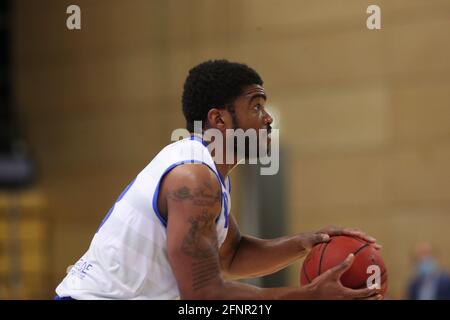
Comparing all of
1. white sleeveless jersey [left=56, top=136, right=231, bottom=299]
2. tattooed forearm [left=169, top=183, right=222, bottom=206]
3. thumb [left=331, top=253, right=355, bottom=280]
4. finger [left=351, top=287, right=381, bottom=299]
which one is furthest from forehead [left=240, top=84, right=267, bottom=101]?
finger [left=351, top=287, right=381, bottom=299]

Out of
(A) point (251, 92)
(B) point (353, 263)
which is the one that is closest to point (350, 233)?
(B) point (353, 263)

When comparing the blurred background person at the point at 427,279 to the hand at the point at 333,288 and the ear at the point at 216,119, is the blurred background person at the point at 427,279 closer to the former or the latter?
the hand at the point at 333,288

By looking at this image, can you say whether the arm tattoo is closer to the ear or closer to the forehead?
the ear

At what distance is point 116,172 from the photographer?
49.3 ft

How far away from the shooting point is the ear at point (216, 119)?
4395 mm

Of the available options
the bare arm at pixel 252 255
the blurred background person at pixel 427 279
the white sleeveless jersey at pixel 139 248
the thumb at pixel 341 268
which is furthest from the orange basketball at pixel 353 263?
the blurred background person at pixel 427 279

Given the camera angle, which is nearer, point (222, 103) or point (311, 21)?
point (222, 103)

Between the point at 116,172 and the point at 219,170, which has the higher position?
the point at 219,170

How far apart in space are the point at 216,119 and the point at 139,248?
87 centimetres

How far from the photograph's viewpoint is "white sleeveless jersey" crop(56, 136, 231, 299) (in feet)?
Answer: 13.3

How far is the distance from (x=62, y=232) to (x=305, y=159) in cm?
→ 543

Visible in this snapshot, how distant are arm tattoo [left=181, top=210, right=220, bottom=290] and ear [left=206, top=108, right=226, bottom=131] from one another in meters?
0.68

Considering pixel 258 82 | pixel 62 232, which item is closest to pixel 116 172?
pixel 62 232

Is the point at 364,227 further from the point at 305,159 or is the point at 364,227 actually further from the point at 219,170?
the point at 219,170
